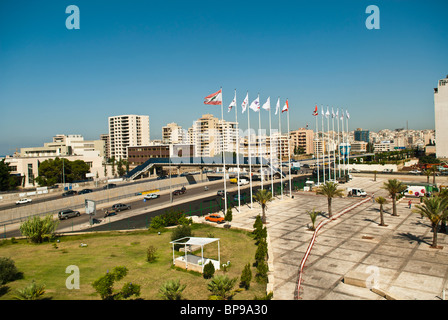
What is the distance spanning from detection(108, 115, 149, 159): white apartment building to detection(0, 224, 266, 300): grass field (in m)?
144

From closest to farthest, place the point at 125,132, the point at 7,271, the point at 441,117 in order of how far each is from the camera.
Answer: the point at 7,271, the point at 441,117, the point at 125,132

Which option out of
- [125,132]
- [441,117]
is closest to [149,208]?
[125,132]

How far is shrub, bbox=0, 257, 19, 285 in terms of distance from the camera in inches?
757

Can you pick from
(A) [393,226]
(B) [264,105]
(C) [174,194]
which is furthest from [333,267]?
(C) [174,194]

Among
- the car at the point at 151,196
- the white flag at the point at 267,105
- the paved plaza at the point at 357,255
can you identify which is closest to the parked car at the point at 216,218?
the paved plaza at the point at 357,255

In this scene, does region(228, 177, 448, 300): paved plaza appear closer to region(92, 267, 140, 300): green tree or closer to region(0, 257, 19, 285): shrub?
region(92, 267, 140, 300): green tree

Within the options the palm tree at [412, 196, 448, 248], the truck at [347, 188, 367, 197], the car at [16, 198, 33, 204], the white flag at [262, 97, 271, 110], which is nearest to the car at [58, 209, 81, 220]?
the car at [16, 198, 33, 204]

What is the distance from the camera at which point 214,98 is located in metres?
37.9

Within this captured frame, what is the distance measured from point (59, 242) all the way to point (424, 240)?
3780 cm

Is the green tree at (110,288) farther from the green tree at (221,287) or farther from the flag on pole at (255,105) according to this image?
the flag on pole at (255,105)

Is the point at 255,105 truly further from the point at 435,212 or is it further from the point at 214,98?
the point at 435,212

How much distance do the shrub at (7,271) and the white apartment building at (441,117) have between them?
154535 mm

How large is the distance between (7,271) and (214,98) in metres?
27.0
